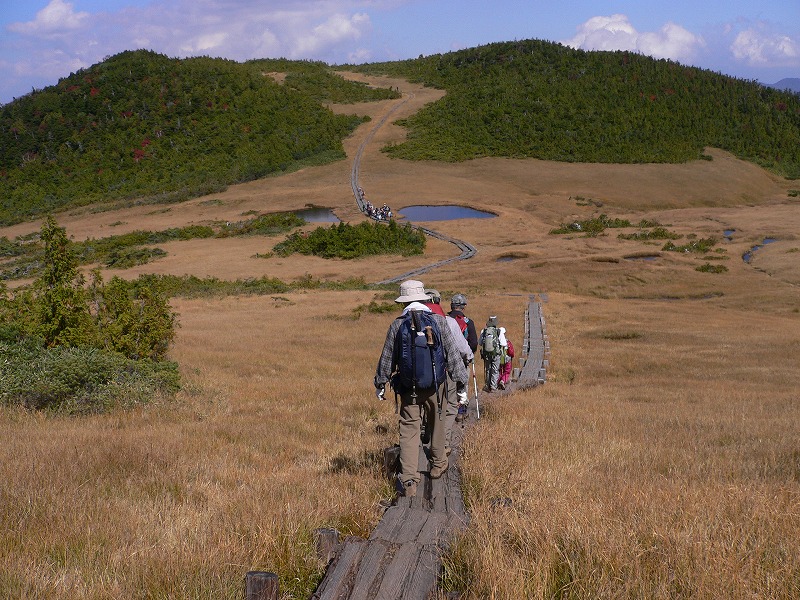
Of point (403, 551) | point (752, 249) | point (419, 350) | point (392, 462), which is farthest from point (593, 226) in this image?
point (403, 551)

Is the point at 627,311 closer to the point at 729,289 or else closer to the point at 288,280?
the point at 729,289

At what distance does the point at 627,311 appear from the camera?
3250 cm

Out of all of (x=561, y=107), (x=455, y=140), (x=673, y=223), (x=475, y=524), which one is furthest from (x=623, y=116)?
(x=475, y=524)

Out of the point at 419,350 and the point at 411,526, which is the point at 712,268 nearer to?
the point at 419,350

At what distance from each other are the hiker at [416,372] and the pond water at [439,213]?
189 ft

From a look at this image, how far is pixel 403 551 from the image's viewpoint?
4.34 meters

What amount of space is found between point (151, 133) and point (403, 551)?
101705 mm

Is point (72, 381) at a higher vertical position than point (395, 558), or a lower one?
lower

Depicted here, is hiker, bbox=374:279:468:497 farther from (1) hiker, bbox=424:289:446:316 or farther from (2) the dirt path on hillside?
(2) the dirt path on hillside

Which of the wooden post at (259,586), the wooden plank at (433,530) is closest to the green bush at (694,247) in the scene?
the wooden plank at (433,530)

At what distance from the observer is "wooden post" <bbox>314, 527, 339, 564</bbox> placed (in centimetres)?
442

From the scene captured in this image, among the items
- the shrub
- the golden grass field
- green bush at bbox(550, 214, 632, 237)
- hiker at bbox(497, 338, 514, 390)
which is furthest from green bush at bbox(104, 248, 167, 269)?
hiker at bbox(497, 338, 514, 390)

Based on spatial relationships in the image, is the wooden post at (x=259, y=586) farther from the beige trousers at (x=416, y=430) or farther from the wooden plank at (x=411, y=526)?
the beige trousers at (x=416, y=430)

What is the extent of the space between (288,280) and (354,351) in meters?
24.1
